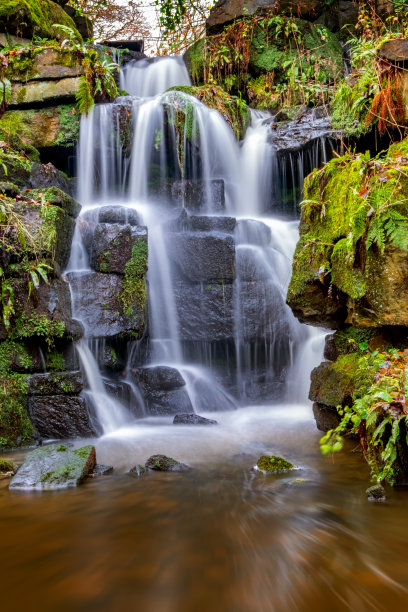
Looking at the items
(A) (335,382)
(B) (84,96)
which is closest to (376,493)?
(A) (335,382)

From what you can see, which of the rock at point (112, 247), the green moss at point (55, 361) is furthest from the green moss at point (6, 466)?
the rock at point (112, 247)

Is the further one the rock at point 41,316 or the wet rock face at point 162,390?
the wet rock face at point 162,390

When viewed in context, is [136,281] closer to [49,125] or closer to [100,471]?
[100,471]

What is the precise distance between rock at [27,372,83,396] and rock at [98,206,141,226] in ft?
11.9

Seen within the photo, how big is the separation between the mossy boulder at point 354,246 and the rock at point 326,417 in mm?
1000

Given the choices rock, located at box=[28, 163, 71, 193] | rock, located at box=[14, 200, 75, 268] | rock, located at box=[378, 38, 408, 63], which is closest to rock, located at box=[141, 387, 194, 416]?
rock, located at box=[14, 200, 75, 268]

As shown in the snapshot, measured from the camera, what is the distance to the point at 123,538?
97.6 inches

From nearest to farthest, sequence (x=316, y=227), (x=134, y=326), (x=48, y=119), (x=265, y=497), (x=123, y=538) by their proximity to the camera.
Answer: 1. (x=123, y=538)
2. (x=265, y=497)
3. (x=316, y=227)
4. (x=134, y=326)
5. (x=48, y=119)

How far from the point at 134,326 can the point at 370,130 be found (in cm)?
518

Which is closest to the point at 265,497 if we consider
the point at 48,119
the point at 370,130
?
the point at 370,130

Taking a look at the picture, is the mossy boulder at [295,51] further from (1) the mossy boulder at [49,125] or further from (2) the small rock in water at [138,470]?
(2) the small rock in water at [138,470]

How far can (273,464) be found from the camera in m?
3.86

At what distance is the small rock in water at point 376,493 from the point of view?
113 inches

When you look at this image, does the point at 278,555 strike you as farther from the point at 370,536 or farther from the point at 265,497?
the point at 265,497
